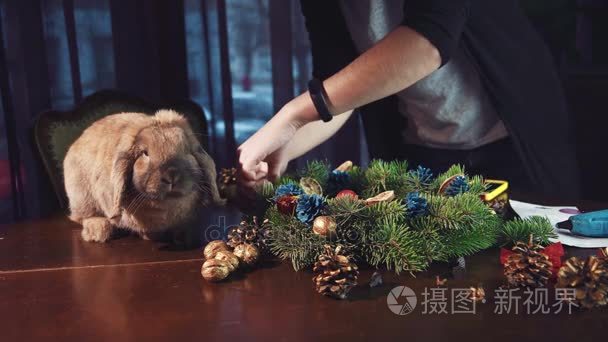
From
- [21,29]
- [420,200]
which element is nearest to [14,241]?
[420,200]

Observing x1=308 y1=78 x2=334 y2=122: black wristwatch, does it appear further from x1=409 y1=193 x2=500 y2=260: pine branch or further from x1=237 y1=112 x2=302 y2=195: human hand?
x1=409 y1=193 x2=500 y2=260: pine branch

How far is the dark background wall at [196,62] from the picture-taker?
6.41ft

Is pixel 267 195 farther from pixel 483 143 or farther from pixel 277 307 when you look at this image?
pixel 483 143

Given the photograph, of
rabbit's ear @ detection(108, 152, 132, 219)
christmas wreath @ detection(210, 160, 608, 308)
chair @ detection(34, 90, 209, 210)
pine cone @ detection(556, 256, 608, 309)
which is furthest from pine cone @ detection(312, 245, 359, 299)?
chair @ detection(34, 90, 209, 210)

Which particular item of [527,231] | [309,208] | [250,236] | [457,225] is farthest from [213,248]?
[527,231]

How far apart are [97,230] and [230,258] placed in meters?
0.35

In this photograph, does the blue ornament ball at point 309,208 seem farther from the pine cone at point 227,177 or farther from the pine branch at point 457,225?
the pine cone at point 227,177

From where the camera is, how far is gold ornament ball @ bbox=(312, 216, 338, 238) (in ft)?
3.10

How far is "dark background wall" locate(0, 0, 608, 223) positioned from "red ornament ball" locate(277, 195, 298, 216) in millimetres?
1043

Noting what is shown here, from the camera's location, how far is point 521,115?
145 cm

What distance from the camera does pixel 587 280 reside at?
0.81 meters

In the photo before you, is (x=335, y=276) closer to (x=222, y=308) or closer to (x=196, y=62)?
(x=222, y=308)

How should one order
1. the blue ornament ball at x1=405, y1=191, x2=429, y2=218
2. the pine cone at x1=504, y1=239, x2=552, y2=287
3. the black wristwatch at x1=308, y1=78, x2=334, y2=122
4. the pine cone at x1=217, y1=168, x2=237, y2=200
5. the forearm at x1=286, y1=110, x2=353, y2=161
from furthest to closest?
the forearm at x1=286, y1=110, x2=353, y2=161 → the pine cone at x1=217, y1=168, x2=237, y2=200 → the black wristwatch at x1=308, y1=78, x2=334, y2=122 → the blue ornament ball at x1=405, y1=191, x2=429, y2=218 → the pine cone at x1=504, y1=239, x2=552, y2=287

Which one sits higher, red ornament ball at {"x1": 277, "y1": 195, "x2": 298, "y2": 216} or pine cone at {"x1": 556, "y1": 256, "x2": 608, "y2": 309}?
red ornament ball at {"x1": 277, "y1": 195, "x2": 298, "y2": 216}
